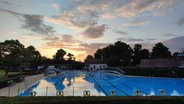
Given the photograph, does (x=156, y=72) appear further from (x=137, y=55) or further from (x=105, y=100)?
(x=137, y=55)

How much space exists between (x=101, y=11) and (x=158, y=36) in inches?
514

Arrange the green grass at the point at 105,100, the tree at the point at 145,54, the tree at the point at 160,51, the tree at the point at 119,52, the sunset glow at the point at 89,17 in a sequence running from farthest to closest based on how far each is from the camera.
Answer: the tree at the point at 145,54, the tree at the point at 160,51, the tree at the point at 119,52, the sunset glow at the point at 89,17, the green grass at the point at 105,100

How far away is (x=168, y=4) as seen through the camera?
22.6m

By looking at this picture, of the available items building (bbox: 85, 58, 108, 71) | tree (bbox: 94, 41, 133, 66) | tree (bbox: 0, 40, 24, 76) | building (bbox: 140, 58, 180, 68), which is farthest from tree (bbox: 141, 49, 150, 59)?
tree (bbox: 0, 40, 24, 76)

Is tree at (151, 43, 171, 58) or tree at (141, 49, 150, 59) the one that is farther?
tree at (141, 49, 150, 59)

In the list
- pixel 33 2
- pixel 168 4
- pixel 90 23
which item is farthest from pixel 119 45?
pixel 33 2

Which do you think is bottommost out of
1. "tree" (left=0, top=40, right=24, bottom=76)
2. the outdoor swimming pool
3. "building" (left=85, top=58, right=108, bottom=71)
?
the outdoor swimming pool

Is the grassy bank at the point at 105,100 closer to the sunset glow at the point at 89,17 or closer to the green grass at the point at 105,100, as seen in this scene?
the green grass at the point at 105,100

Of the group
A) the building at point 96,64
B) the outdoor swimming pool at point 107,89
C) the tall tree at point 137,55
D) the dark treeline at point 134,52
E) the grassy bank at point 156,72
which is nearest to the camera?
the outdoor swimming pool at point 107,89

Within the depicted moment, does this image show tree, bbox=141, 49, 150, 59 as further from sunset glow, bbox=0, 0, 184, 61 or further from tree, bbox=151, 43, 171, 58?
sunset glow, bbox=0, 0, 184, 61

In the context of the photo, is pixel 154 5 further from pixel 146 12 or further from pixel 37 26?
pixel 37 26

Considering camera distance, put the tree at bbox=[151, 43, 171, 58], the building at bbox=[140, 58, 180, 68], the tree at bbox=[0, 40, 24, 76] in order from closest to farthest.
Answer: the tree at bbox=[0, 40, 24, 76], the building at bbox=[140, 58, 180, 68], the tree at bbox=[151, 43, 171, 58]

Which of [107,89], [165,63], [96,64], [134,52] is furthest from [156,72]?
[134,52]

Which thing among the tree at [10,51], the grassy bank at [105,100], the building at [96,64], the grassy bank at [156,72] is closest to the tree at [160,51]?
the building at [96,64]
